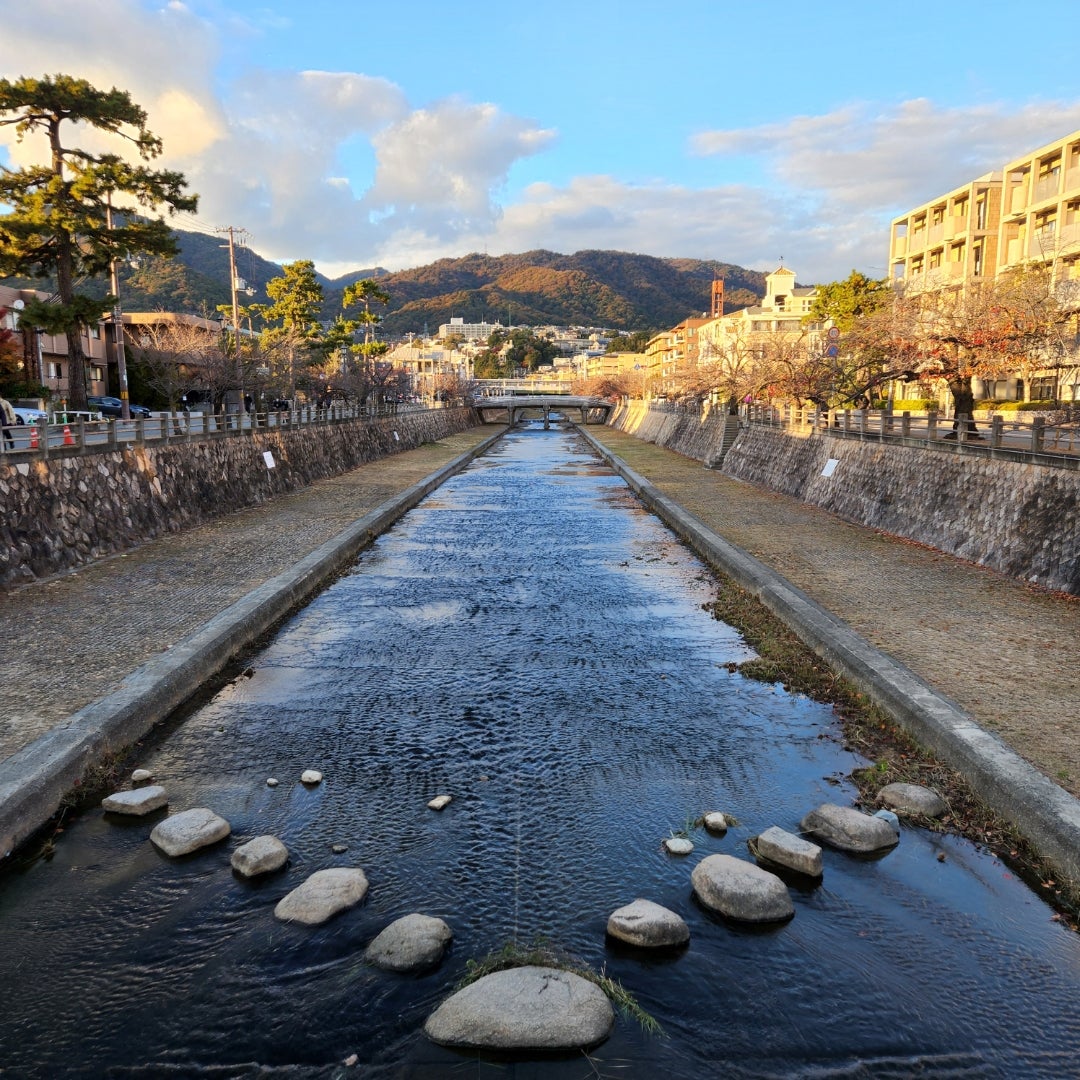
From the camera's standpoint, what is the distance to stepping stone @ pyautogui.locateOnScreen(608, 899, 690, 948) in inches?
180

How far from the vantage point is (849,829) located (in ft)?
18.5

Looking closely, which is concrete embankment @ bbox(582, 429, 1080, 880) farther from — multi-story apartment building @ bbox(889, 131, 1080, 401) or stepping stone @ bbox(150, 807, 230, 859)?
multi-story apartment building @ bbox(889, 131, 1080, 401)

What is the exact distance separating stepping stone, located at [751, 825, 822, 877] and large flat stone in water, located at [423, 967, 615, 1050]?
5.66 feet

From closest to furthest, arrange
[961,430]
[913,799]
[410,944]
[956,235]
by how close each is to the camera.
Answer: [410,944]
[913,799]
[961,430]
[956,235]

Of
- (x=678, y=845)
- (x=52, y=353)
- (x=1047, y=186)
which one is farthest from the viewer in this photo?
(x=52, y=353)

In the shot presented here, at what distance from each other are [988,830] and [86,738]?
621 cm

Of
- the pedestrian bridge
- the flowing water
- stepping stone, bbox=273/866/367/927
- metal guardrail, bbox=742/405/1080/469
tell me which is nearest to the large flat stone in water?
the flowing water

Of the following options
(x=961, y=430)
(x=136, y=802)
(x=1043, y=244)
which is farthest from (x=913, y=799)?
(x=1043, y=244)

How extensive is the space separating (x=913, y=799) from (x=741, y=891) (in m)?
1.78

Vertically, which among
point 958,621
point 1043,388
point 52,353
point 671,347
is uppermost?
point 671,347

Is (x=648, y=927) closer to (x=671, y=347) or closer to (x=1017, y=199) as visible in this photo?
(x=1017, y=199)

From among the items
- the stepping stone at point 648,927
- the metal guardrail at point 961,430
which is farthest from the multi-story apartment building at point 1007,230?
the stepping stone at point 648,927

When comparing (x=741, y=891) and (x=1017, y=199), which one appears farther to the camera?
(x=1017, y=199)

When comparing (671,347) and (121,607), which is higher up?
(671,347)
